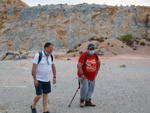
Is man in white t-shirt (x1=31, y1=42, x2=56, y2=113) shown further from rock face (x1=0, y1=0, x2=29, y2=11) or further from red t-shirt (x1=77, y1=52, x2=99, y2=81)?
rock face (x1=0, y1=0, x2=29, y2=11)

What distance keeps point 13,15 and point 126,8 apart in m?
25.9

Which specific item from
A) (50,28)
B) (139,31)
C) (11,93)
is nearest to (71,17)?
(50,28)

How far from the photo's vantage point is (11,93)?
559cm

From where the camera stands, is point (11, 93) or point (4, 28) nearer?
point (11, 93)

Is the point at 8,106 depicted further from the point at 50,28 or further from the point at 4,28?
the point at 4,28

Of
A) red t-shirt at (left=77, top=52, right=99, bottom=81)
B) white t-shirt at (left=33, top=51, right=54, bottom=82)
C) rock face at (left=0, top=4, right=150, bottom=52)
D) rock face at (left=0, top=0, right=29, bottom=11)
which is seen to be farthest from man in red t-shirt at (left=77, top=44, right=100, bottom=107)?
rock face at (left=0, top=0, right=29, bottom=11)

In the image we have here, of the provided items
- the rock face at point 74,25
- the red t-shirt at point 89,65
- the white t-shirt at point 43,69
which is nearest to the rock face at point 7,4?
the rock face at point 74,25

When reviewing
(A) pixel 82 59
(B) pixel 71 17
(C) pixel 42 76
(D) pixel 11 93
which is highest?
(B) pixel 71 17

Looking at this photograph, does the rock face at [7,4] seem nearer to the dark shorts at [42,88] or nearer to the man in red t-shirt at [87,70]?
the man in red t-shirt at [87,70]

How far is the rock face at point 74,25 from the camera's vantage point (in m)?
35.7

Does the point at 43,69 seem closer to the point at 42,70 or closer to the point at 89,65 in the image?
the point at 42,70

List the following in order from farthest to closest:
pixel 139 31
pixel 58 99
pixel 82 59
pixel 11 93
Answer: pixel 139 31, pixel 11 93, pixel 58 99, pixel 82 59

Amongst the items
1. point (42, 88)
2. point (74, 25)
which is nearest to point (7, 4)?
point (74, 25)

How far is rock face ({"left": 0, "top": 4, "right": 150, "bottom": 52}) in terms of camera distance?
35719 mm
